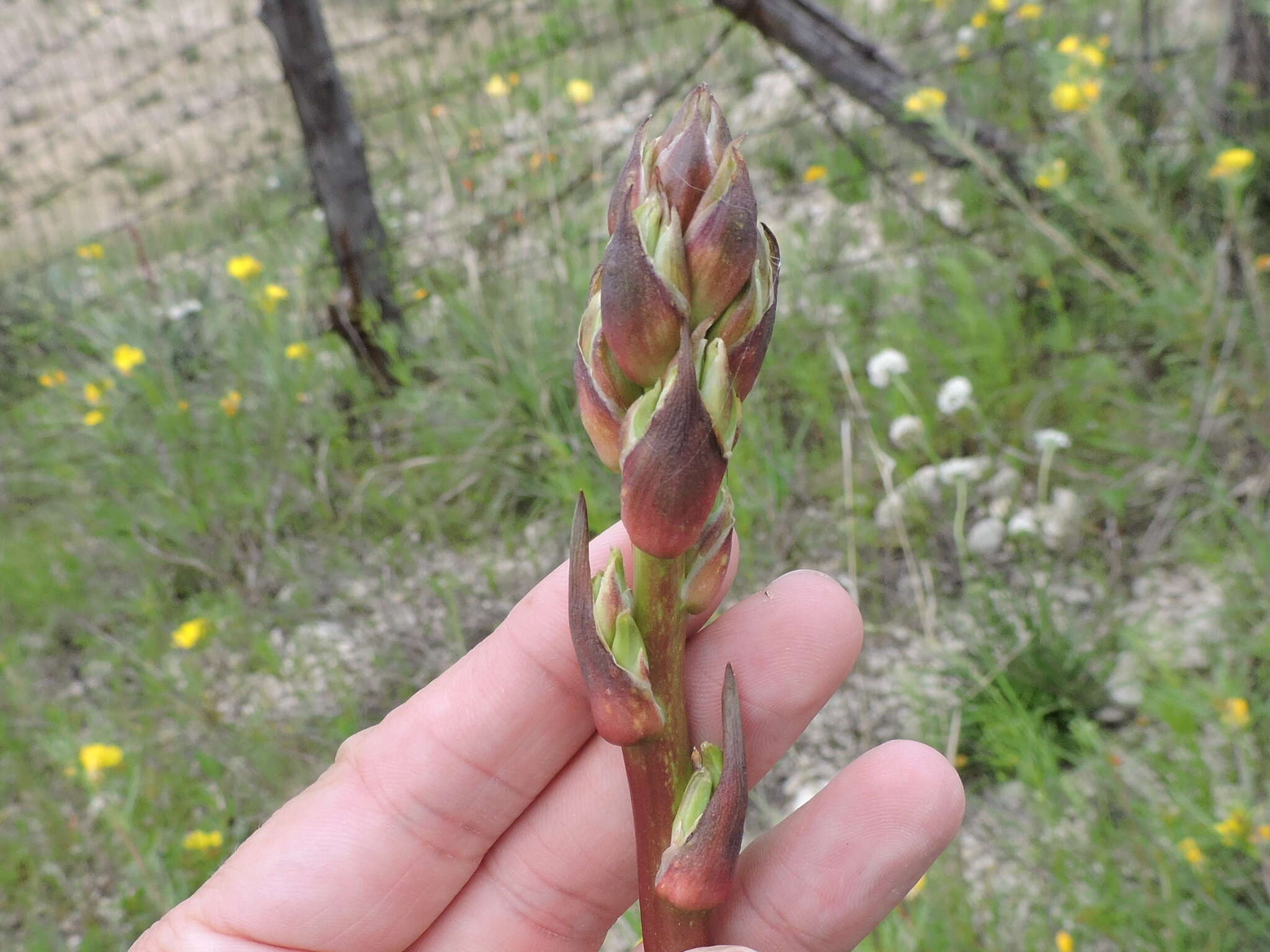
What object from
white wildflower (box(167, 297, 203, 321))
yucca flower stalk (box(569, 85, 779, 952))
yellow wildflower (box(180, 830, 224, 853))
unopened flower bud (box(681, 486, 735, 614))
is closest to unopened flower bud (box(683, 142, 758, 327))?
yucca flower stalk (box(569, 85, 779, 952))

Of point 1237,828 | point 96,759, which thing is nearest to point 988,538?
point 1237,828

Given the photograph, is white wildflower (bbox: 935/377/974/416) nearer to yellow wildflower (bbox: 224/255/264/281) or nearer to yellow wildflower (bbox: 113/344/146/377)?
yellow wildflower (bbox: 224/255/264/281)

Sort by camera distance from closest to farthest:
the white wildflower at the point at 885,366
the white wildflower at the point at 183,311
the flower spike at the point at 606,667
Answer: the flower spike at the point at 606,667, the white wildflower at the point at 885,366, the white wildflower at the point at 183,311

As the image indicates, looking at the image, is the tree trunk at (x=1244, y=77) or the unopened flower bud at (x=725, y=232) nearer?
the unopened flower bud at (x=725, y=232)

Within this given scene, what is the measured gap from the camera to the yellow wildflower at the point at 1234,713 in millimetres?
1778

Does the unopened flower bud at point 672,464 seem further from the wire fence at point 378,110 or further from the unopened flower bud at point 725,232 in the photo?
the wire fence at point 378,110

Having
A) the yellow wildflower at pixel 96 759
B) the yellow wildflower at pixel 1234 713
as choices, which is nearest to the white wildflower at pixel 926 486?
the yellow wildflower at pixel 1234 713

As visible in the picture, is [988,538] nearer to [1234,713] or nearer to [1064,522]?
[1064,522]

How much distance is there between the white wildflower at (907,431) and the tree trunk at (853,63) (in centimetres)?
98

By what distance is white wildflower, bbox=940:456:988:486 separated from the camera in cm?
271

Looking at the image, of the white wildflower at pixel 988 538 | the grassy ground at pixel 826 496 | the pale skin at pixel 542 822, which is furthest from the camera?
the white wildflower at pixel 988 538

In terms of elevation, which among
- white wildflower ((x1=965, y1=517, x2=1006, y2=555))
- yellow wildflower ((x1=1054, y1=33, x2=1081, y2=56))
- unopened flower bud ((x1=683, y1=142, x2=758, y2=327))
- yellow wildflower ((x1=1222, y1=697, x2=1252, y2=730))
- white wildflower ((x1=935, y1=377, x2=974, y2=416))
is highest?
unopened flower bud ((x1=683, y1=142, x2=758, y2=327))

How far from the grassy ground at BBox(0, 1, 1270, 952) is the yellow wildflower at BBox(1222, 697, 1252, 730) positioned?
1 cm

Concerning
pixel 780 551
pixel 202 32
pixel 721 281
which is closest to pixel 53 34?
pixel 202 32
